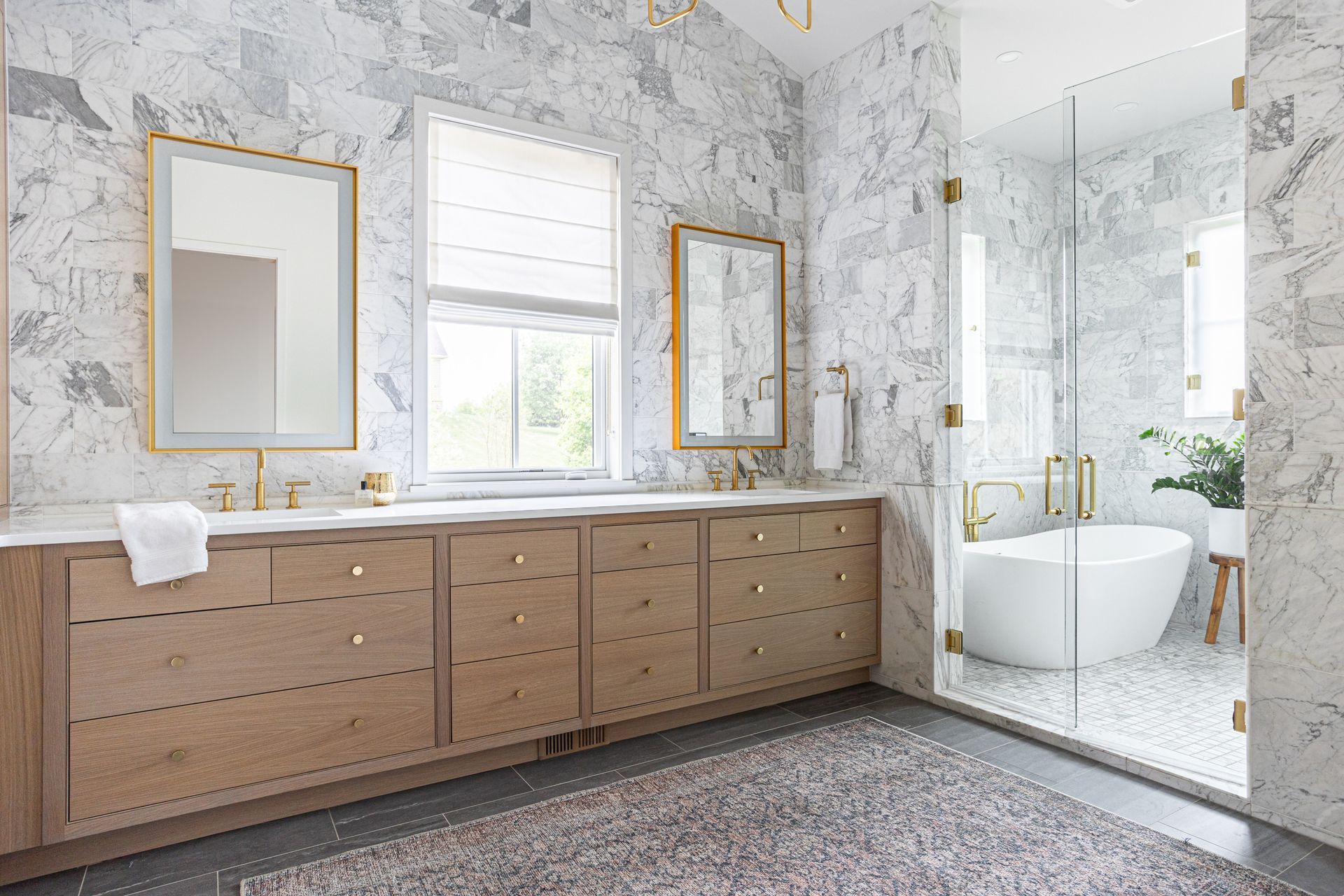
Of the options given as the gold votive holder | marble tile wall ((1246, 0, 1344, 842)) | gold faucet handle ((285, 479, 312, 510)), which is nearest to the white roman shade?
the gold votive holder

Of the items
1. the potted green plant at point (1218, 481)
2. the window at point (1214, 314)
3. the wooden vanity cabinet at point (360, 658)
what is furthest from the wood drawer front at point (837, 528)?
the window at point (1214, 314)

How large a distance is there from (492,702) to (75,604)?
1.13 meters

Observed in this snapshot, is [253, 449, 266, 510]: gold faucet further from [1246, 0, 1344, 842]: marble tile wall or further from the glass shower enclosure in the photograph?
[1246, 0, 1344, 842]: marble tile wall

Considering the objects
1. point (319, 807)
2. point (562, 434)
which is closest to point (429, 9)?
point (562, 434)

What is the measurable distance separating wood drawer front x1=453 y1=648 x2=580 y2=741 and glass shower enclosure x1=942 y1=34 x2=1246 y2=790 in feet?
5.37

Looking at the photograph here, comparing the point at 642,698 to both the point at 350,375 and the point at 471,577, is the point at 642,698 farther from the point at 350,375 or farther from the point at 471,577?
the point at 350,375

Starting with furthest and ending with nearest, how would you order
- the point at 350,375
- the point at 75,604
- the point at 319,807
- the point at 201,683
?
1. the point at 350,375
2. the point at 319,807
3. the point at 201,683
4. the point at 75,604

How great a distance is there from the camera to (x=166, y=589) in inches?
76.7

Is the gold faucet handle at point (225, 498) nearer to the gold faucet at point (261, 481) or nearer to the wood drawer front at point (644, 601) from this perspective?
the gold faucet at point (261, 481)

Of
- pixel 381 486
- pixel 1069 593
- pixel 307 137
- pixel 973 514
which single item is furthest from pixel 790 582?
pixel 307 137

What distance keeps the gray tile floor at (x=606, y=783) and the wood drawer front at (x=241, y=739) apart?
0.16 m

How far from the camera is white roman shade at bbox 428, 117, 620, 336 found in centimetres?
291

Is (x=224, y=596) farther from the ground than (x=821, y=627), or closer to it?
farther from the ground

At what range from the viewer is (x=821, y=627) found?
3.17 metres
